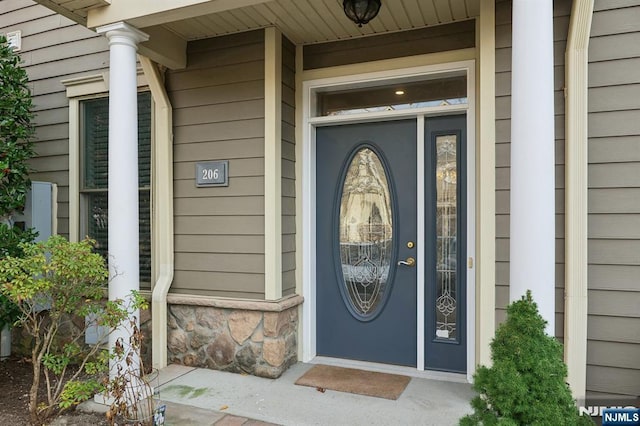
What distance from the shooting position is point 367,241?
3570mm

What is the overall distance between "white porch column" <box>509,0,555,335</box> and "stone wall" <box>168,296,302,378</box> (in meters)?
1.81

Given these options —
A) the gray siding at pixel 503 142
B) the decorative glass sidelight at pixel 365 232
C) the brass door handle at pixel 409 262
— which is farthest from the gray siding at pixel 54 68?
the gray siding at pixel 503 142

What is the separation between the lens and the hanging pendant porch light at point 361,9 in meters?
2.76

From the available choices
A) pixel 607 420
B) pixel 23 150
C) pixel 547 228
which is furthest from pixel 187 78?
pixel 607 420

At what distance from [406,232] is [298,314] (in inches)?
43.2

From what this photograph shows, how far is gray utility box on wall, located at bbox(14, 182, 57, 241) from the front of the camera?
3947 mm

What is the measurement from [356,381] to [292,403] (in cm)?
54

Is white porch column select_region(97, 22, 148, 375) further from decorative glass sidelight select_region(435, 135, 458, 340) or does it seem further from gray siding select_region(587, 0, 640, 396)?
gray siding select_region(587, 0, 640, 396)

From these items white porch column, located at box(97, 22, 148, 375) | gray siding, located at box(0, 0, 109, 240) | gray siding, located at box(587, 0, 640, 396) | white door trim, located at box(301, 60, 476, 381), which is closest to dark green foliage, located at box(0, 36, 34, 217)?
gray siding, located at box(0, 0, 109, 240)

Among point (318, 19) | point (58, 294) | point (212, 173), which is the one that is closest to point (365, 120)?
point (318, 19)

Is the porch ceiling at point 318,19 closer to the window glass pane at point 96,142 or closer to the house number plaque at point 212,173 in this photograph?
the house number plaque at point 212,173

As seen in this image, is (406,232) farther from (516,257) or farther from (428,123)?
(516,257)

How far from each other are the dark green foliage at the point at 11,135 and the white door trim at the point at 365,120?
238 cm

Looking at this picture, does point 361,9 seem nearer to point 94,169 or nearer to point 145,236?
point 145,236
